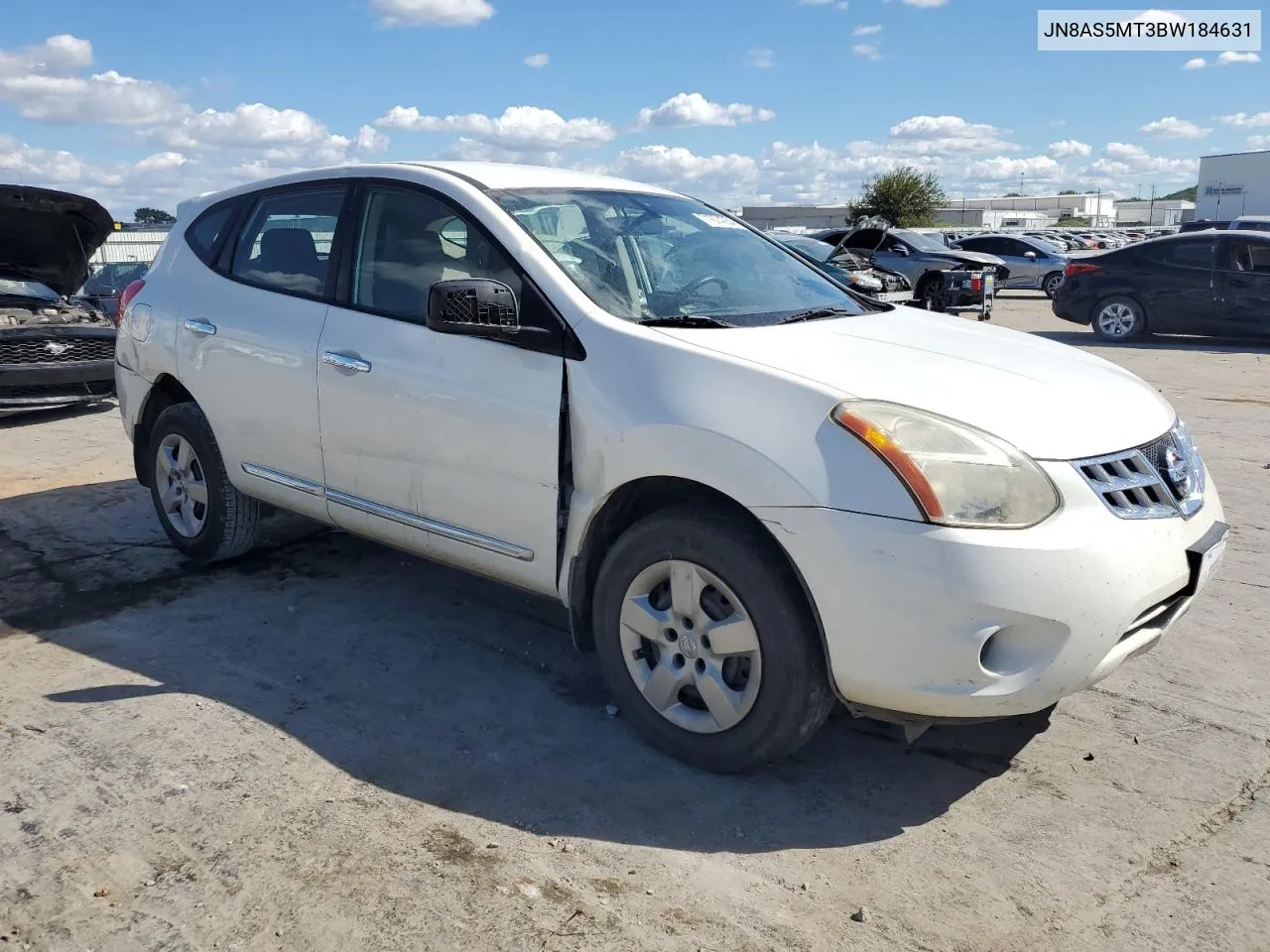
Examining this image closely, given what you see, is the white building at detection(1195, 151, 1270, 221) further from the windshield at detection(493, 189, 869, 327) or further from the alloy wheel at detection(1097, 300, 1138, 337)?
the windshield at detection(493, 189, 869, 327)

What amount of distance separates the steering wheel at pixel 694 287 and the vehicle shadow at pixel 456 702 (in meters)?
1.43

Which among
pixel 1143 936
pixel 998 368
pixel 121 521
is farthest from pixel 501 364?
pixel 121 521

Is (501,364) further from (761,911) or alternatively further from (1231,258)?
(1231,258)

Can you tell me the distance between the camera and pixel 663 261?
12.9 ft

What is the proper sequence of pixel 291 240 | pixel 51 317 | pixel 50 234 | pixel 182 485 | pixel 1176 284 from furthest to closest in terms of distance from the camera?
pixel 1176 284 → pixel 51 317 → pixel 50 234 → pixel 182 485 → pixel 291 240

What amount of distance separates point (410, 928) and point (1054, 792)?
1896mm

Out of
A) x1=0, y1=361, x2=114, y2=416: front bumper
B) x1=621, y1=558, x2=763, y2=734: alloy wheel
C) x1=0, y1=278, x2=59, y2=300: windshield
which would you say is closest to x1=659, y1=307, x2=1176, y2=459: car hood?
x1=621, y1=558, x2=763, y2=734: alloy wheel

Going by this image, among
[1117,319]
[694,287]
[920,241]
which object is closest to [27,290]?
[694,287]

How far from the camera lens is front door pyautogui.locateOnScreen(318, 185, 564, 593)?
138 inches

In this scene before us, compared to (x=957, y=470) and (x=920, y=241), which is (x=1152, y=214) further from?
(x=957, y=470)

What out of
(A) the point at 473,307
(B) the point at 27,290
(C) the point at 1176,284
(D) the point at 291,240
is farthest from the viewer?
(C) the point at 1176,284

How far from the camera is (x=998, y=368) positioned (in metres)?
3.34

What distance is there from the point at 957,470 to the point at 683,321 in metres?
1.11

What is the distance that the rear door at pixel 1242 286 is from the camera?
13.3 metres
